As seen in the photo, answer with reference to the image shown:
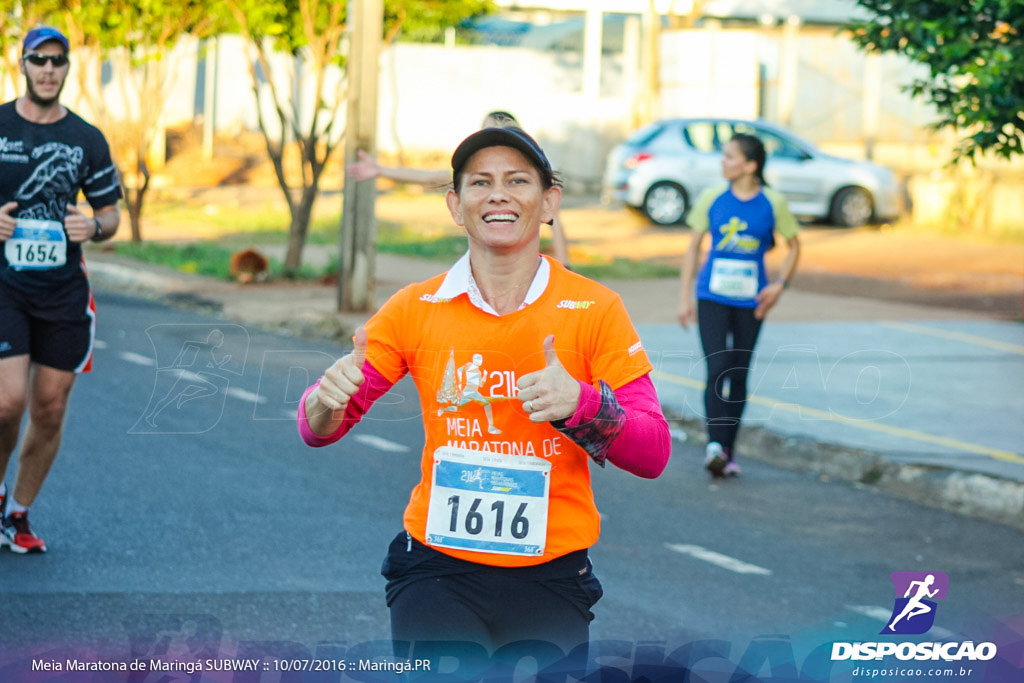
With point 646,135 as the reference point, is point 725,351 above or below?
below

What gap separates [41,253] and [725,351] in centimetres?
409

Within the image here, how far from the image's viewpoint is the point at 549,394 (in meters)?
2.89

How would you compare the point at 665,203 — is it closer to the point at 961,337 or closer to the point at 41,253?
the point at 961,337

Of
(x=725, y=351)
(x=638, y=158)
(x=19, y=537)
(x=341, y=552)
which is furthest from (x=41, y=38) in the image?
(x=638, y=158)

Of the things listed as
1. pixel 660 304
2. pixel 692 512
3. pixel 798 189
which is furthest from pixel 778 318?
pixel 798 189

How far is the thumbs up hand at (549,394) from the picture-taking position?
289cm

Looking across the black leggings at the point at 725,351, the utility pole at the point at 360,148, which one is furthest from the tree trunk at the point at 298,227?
the black leggings at the point at 725,351

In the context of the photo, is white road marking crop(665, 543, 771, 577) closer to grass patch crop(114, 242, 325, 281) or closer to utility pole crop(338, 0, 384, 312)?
utility pole crop(338, 0, 384, 312)

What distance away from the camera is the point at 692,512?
768 cm

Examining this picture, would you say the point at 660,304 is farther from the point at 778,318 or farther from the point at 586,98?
the point at 586,98

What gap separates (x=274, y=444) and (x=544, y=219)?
5.63 meters

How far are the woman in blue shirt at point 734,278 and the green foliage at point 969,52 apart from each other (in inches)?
40.5
